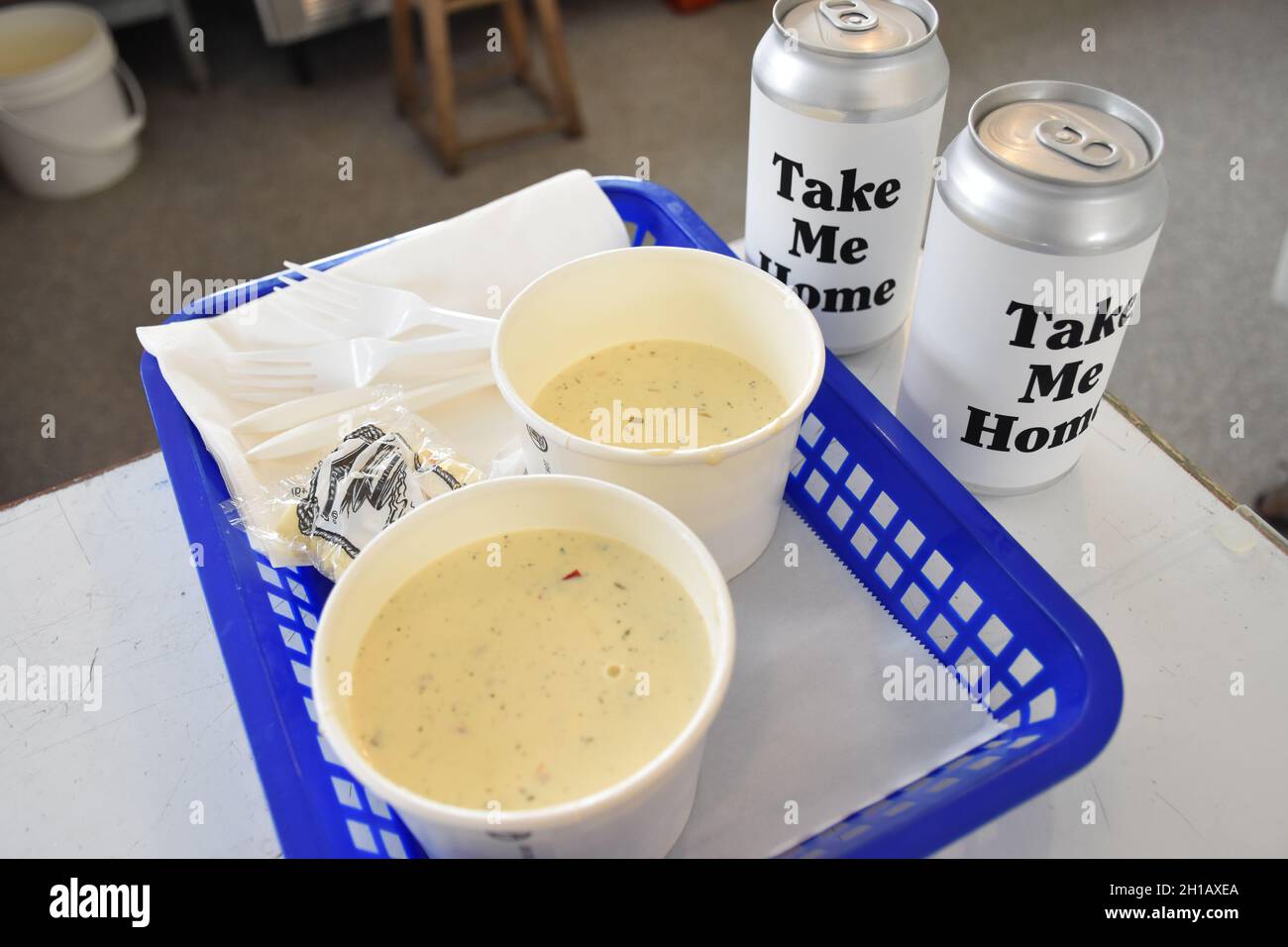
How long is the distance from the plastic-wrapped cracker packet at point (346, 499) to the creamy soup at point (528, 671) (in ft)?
0.35

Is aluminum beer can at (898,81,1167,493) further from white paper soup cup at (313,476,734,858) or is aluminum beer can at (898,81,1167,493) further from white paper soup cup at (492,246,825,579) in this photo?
white paper soup cup at (313,476,734,858)

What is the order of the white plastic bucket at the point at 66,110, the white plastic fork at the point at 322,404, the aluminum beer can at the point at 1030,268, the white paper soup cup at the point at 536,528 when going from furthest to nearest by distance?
the white plastic bucket at the point at 66,110
the white plastic fork at the point at 322,404
the aluminum beer can at the point at 1030,268
the white paper soup cup at the point at 536,528

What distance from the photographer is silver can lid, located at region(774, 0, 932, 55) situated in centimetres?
81

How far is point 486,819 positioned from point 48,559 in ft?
1.80

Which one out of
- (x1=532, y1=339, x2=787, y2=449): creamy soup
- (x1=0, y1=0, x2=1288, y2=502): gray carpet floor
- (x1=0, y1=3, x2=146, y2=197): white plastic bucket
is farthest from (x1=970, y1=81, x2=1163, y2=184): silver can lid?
(x1=0, y1=3, x2=146, y2=197): white plastic bucket

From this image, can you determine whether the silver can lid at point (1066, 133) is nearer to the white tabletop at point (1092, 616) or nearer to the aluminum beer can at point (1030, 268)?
the aluminum beer can at point (1030, 268)

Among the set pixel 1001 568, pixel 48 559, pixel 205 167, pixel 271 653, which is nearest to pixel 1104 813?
pixel 1001 568

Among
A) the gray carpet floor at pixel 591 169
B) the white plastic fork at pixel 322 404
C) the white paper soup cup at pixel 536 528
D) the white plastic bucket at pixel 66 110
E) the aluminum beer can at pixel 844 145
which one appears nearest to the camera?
the white paper soup cup at pixel 536 528

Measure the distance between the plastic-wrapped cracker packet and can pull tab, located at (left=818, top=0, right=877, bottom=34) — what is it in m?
0.46

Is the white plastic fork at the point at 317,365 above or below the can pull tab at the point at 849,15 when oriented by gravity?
below

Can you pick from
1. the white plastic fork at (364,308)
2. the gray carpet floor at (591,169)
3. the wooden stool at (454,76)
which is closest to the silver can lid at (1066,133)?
the white plastic fork at (364,308)

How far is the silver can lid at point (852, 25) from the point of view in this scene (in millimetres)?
805

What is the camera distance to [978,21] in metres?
2.58
